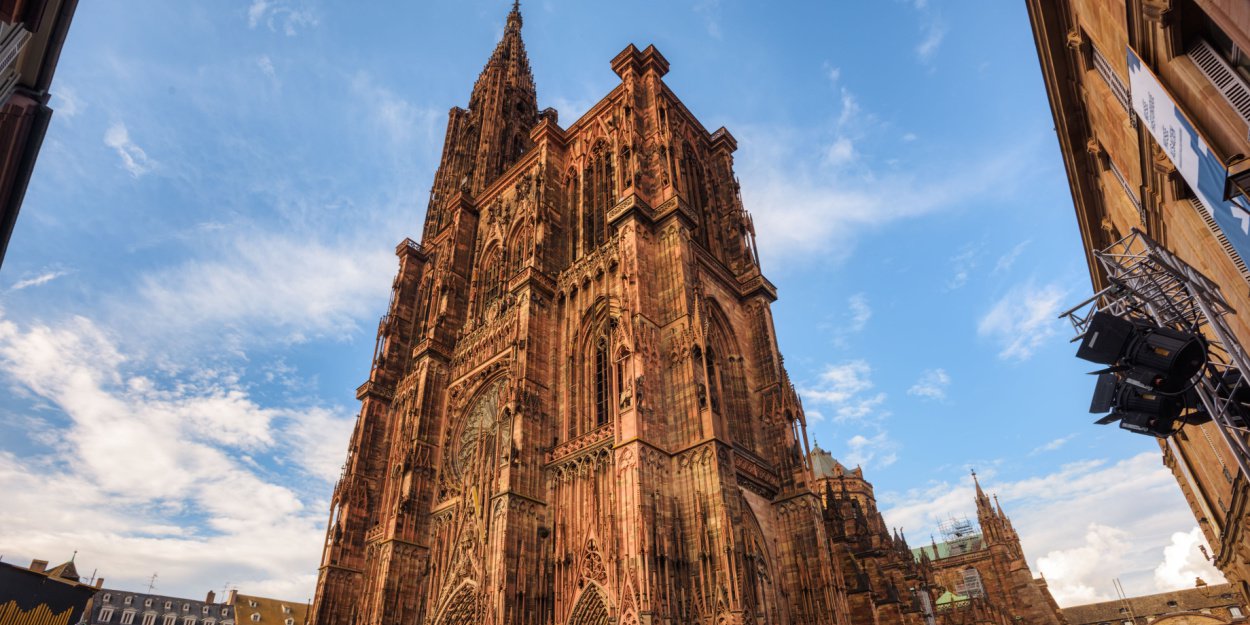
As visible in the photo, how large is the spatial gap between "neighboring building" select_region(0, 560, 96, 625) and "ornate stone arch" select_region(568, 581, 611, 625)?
31.4 m

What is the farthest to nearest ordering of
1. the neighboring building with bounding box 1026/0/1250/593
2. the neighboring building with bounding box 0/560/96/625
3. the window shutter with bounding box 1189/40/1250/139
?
1. the neighboring building with bounding box 0/560/96/625
2. the neighboring building with bounding box 1026/0/1250/593
3. the window shutter with bounding box 1189/40/1250/139

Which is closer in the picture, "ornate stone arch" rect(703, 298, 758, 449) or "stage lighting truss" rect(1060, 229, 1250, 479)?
"stage lighting truss" rect(1060, 229, 1250, 479)

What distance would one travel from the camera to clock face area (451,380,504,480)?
23.4m

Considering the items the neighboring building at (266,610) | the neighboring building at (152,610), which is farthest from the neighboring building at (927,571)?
the neighboring building at (152,610)

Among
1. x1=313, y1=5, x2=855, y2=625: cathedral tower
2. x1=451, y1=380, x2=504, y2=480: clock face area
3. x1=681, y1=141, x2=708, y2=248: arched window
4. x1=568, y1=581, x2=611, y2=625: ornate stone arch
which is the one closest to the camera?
x1=568, y1=581, x2=611, y2=625: ornate stone arch

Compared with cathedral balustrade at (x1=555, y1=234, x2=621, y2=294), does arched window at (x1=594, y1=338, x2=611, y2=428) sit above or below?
below

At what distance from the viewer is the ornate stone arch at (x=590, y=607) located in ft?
53.0

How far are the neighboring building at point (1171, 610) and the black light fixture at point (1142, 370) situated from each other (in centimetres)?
5289

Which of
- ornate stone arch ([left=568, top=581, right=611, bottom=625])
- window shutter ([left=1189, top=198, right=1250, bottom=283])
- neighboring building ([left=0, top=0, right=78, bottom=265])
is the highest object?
neighboring building ([left=0, top=0, right=78, bottom=265])

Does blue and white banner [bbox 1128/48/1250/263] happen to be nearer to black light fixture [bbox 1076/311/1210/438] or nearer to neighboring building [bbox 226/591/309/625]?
black light fixture [bbox 1076/311/1210/438]

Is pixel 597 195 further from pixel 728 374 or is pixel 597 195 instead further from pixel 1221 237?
pixel 1221 237

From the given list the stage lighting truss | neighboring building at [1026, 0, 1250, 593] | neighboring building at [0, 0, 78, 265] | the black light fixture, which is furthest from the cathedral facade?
neighboring building at [0, 0, 78, 265]

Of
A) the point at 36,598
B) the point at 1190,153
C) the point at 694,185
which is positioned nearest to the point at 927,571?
the point at 694,185

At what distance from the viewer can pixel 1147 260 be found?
27.1ft
